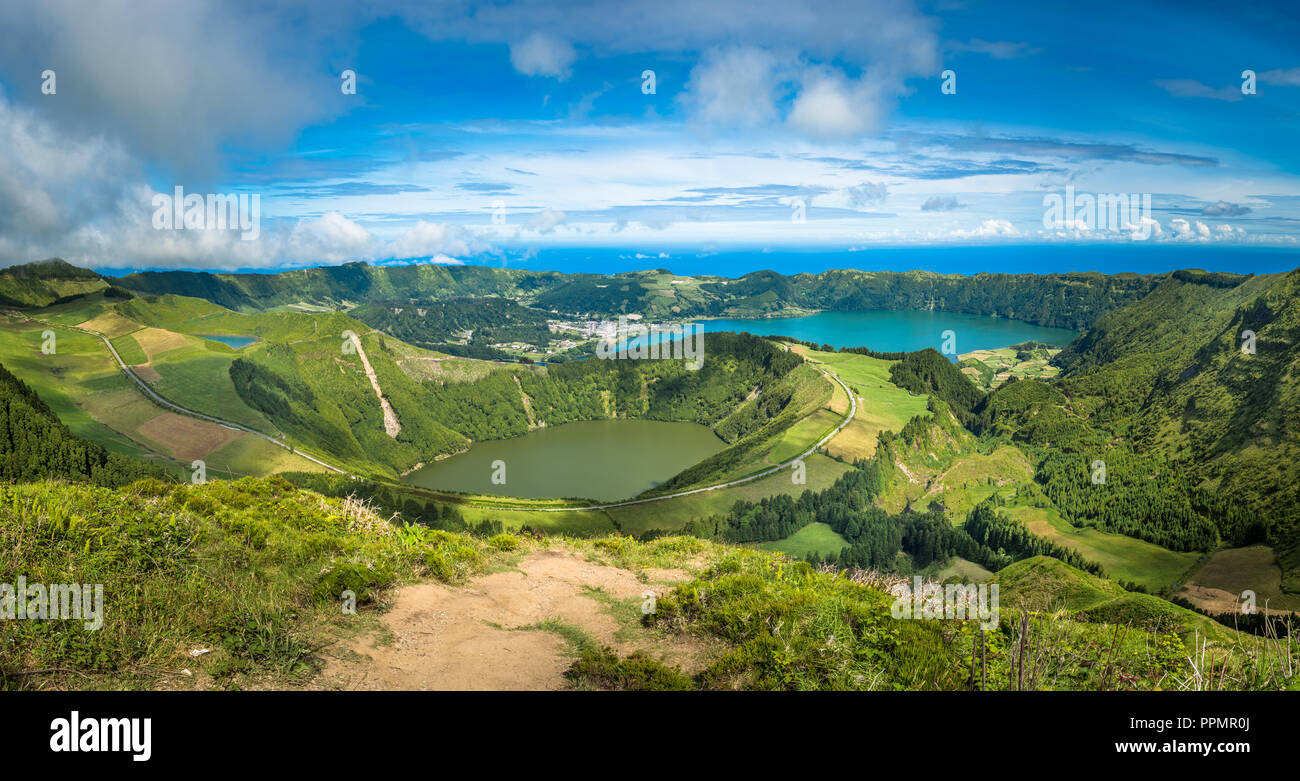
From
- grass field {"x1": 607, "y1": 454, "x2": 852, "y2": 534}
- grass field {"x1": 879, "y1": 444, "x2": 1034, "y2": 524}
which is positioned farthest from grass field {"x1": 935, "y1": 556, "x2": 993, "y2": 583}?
grass field {"x1": 607, "y1": 454, "x2": 852, "y2": 534}

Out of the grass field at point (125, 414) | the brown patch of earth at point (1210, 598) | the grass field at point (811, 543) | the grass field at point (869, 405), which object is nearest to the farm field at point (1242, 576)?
the brown patch of earth at point (1210, 598)

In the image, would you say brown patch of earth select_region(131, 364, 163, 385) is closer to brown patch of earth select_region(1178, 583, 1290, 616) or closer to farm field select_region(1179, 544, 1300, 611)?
brown patch of earth select_region(1178, 583, 1290, 616)

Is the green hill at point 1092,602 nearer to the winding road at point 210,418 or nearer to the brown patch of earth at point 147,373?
the winding road at point 210,418

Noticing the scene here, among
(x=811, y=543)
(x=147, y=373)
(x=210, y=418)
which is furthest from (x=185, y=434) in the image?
(x=811, y=543)

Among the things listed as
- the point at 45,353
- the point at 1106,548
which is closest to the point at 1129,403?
the point at 1106,548
